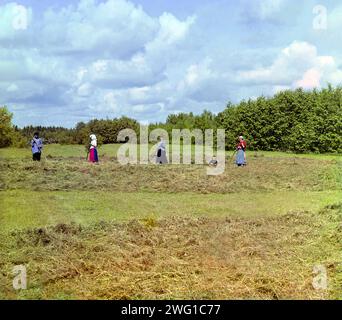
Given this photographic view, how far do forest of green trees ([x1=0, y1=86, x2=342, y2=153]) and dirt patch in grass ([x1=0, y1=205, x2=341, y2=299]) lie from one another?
2232 cm

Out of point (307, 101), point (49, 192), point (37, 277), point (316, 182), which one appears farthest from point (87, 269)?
point (307, 101)

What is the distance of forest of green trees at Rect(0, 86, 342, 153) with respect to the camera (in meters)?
31.5

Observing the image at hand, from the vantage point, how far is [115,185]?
14.8 metres

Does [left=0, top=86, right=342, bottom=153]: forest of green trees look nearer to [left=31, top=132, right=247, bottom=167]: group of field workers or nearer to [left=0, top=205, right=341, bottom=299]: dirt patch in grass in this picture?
[left=31, top=132, right=247, bottom=167]: group of field workers

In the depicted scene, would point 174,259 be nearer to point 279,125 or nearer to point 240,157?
point 240,157

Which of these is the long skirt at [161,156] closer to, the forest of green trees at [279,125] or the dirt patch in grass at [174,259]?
the forest of green trees at [279,125]

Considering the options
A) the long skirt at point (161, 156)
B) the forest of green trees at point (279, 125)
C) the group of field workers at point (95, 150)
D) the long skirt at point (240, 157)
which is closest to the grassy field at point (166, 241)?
the group of field workers at point (95, 150)

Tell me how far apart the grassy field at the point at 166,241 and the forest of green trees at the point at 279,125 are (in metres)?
17.7

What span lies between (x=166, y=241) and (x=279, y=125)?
26.5m

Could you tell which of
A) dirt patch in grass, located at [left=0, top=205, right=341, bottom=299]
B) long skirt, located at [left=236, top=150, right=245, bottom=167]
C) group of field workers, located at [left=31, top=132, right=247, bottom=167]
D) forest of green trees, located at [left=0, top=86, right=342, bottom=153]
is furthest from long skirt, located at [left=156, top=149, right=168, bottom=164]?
dirt patch in grass, located at [left=0, top=205, right=341, bottom=299]

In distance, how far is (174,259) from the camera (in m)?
6.72

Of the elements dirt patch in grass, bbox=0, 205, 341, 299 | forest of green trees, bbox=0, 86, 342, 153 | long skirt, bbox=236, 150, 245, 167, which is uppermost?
forest of green trees, bbox=0, 86, 342, 153

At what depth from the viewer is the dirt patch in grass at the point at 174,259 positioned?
19.4 feet

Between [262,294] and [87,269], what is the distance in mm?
2090
